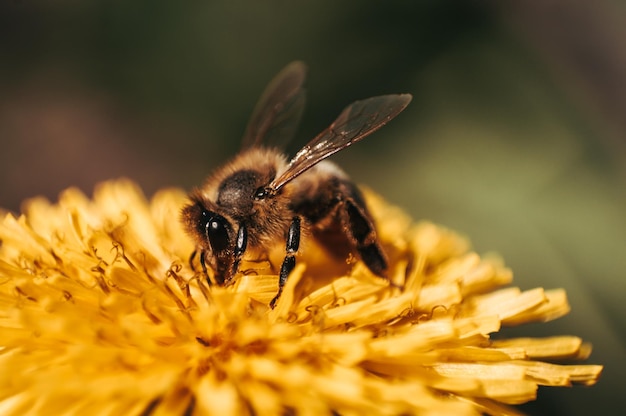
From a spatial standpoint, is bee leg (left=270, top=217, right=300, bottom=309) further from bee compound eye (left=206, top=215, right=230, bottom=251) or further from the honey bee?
bee compound eye (left=206, top=215, right=230, bottom=251)

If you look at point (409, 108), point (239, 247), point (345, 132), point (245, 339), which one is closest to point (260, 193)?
point (239, 247)

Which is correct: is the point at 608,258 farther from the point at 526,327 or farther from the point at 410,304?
the point at 410,304

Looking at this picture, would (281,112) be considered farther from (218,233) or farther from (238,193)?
(218,233)

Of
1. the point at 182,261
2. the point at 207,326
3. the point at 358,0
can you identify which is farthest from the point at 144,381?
the point at 358,0

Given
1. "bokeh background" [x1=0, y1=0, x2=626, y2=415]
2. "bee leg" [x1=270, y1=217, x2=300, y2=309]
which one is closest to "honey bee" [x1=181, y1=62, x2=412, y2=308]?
"bee leg" [x1=270, y1=217, x2=300, y2=309]

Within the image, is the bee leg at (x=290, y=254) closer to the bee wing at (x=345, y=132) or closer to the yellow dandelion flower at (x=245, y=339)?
the yellow dandelion flower at (x=245, y=339)
